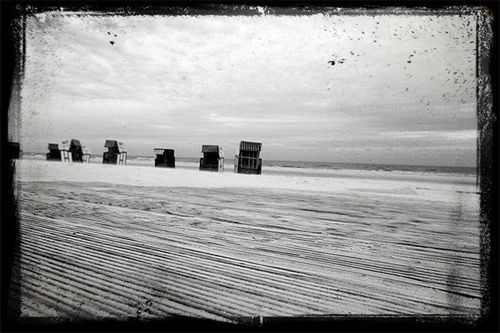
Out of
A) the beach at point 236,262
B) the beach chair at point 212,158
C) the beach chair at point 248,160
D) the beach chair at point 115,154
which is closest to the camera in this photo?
the beach at point 236,262

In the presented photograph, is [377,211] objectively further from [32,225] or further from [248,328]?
[32,225]

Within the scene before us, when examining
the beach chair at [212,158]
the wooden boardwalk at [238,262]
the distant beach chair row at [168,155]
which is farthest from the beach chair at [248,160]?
the wooden boardwalk at [238,262]

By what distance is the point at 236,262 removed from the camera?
2.53 m

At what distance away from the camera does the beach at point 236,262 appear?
6.11 ft

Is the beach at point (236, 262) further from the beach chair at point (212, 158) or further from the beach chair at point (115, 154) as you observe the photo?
the beach chair at point (115, 154)

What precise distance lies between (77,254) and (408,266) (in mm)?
2316

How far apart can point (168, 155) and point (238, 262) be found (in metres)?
12.7

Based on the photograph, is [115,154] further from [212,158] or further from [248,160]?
[248,160]

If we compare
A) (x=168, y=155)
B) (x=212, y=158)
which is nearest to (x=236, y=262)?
(x=212, y=158)

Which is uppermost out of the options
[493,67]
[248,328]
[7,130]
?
[493,67]

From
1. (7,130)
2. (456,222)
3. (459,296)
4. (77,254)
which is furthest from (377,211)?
(7,130)

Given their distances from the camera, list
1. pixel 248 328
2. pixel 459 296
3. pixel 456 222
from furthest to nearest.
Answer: pixel 456 222 → pixel 459 296 → pixel 248 328

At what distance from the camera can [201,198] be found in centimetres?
578

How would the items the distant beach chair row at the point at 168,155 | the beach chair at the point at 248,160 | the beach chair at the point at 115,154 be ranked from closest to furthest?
the beach chair at the point at 248,160, the distant beach chair row at the point at 168,155, the beach chair at the point at 115,154
